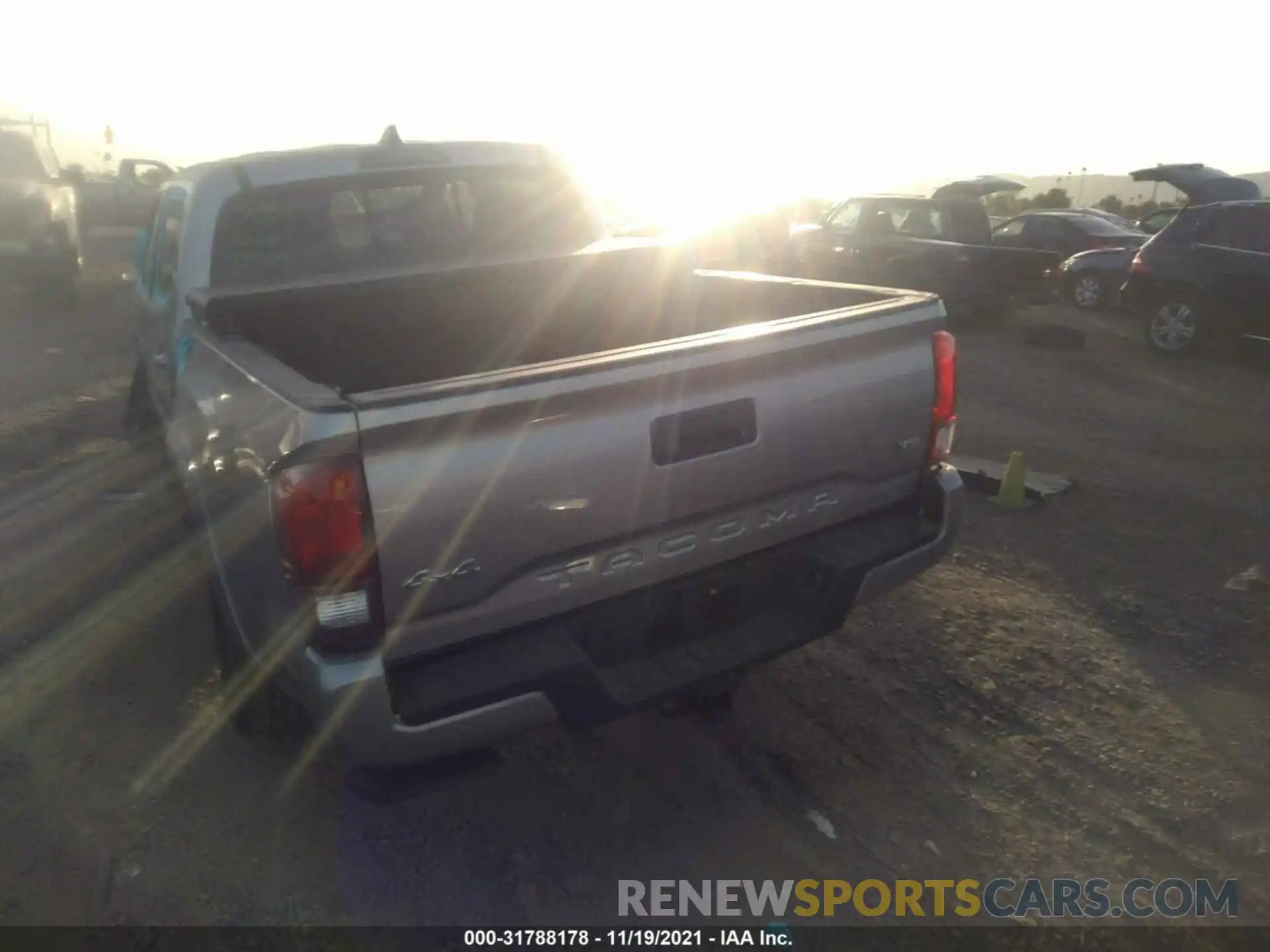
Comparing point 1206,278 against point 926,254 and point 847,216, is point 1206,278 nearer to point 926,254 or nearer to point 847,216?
point 926,254

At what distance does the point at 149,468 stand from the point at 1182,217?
10.6 m

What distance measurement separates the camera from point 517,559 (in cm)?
254

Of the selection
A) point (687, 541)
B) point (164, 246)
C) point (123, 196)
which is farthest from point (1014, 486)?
point (123, 196)

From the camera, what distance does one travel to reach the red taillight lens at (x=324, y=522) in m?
2.30

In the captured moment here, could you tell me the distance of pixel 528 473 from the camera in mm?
2482

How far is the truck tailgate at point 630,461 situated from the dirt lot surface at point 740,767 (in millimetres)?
598

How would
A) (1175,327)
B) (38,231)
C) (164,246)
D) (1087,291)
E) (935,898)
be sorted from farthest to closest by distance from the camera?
(1087,291) < (38,231) < (1175,327) < (164,246) < (935,898)

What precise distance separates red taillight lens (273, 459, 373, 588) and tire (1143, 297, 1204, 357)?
10.8 metres

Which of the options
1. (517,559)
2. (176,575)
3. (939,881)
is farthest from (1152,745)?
(176,575)

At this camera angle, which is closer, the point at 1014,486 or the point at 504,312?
the point at 504,312

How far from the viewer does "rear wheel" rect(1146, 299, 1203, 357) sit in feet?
35.4

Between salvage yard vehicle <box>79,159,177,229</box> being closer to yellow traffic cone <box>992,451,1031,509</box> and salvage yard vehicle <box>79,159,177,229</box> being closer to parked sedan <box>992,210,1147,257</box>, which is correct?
parked sedan <box>992,210,1147,257</box>

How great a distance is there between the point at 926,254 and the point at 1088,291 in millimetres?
3285

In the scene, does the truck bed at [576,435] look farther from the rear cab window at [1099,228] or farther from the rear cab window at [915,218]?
the rear cab window at [1099,228]
